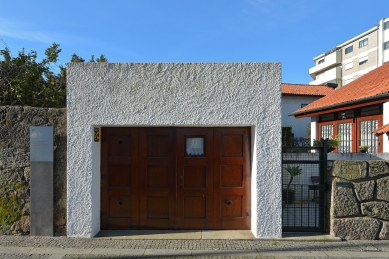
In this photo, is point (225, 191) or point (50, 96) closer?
point (225, 191)

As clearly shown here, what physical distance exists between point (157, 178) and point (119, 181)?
28.7 inches

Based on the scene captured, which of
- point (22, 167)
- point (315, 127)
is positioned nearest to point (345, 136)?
point (315, 127)

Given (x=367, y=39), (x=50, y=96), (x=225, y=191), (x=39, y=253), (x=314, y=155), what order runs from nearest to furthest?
(x=39, y=253), (x=225, y=191), (x=314, y=155), (x=50, y=96), (x=367, y=39)

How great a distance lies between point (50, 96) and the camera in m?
8.47

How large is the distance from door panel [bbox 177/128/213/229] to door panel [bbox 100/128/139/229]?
0.84 metres

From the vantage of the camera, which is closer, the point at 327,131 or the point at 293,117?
the point at 327,131

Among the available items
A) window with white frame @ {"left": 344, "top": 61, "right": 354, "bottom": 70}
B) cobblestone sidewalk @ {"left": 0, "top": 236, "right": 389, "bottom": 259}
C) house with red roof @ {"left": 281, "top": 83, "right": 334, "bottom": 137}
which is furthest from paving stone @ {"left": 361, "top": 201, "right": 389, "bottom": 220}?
window with white frame @ {"left": 344, "top": 61, "right": 354, "bottom": 70}

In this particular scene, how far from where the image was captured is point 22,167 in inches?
226

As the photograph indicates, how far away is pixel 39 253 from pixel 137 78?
3261 millimetres

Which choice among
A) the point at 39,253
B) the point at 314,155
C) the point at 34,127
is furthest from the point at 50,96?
the point at 314,155

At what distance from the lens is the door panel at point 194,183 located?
5934 mm

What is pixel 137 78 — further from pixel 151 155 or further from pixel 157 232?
pixel 157 232

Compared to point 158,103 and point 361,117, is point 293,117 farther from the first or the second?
point 158,103

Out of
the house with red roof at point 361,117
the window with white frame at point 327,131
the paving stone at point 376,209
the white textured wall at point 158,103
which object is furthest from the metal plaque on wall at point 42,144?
the window with white frame at point 327,131
